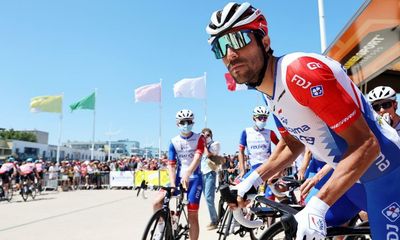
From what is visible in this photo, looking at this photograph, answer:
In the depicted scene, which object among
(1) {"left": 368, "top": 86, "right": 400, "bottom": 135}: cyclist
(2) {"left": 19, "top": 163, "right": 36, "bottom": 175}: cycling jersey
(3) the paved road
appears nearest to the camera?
(1) {"left": 368, "top": 86, "right": 400, "bottom": 135}: cyclist

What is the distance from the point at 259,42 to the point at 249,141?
19.4 ft

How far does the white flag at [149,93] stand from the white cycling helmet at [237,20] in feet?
77.9

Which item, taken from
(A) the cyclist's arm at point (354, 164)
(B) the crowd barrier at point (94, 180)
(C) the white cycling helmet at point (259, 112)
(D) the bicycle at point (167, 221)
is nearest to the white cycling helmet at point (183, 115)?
(D) the bicycle at point (167, 221)

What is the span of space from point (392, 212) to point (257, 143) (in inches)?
231

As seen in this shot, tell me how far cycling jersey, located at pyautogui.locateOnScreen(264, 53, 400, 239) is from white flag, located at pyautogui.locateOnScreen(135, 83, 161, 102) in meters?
24.1

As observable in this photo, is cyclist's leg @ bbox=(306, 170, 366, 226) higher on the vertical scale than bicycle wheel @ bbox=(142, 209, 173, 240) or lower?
higher

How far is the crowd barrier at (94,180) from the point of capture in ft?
77.2

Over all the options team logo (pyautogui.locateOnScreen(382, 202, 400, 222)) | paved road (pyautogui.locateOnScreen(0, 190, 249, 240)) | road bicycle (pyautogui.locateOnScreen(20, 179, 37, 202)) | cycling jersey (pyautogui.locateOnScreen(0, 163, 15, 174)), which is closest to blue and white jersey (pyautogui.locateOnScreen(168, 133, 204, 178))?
paved road (pyautogui.locateOnScreen(0, 190, 249, 240))

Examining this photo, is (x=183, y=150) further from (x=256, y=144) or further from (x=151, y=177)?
(x=151, y=177)

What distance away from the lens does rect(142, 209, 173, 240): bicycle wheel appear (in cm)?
477

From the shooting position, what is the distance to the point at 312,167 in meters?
5.19

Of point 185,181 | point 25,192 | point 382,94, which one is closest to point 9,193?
point 25,192

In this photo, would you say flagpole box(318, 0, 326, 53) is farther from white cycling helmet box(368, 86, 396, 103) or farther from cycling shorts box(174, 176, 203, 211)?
cycling shorts box(174, 176, 203, 211)

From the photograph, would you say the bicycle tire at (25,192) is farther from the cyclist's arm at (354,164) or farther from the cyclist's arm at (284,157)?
the cyclist's arm at (354,164)
